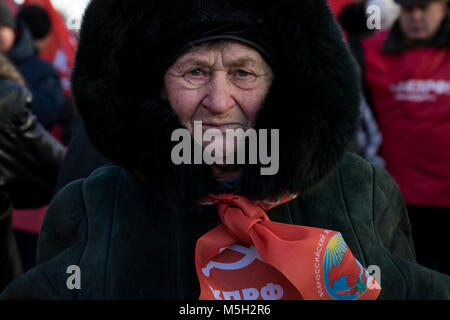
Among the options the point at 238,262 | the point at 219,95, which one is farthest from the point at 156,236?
the point at 219,95

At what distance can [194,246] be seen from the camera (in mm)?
1920

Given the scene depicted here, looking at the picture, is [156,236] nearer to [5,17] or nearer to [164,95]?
[164,95]

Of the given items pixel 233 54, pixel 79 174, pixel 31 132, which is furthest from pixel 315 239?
pixel 31 132

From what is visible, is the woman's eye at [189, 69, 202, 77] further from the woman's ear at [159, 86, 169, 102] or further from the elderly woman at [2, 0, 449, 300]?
the woman's ear at [159, 86, 169, 102]

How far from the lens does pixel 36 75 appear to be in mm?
4637

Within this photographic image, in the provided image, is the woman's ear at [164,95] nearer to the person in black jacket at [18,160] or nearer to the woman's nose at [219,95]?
the woman's nose at [219,95]

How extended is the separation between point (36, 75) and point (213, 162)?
3.11 m

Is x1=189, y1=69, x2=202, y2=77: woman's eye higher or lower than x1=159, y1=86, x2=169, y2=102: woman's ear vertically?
higher

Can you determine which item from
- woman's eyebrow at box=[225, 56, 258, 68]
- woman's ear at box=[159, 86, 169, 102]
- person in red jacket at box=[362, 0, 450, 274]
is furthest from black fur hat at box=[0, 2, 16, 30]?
woman's eyebrow at box=[225, 56, 258, 68]

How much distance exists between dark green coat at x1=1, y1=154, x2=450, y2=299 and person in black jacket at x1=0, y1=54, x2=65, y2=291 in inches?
31.4

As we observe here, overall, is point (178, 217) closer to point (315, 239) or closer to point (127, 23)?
point (315, 239)

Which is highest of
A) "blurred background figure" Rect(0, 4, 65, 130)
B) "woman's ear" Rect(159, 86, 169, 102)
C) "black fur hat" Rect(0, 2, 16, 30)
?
"black fur hat" Rect(0, 2, 16, 30)

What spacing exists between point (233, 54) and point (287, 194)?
0.46m

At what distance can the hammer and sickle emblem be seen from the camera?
1.83 m
